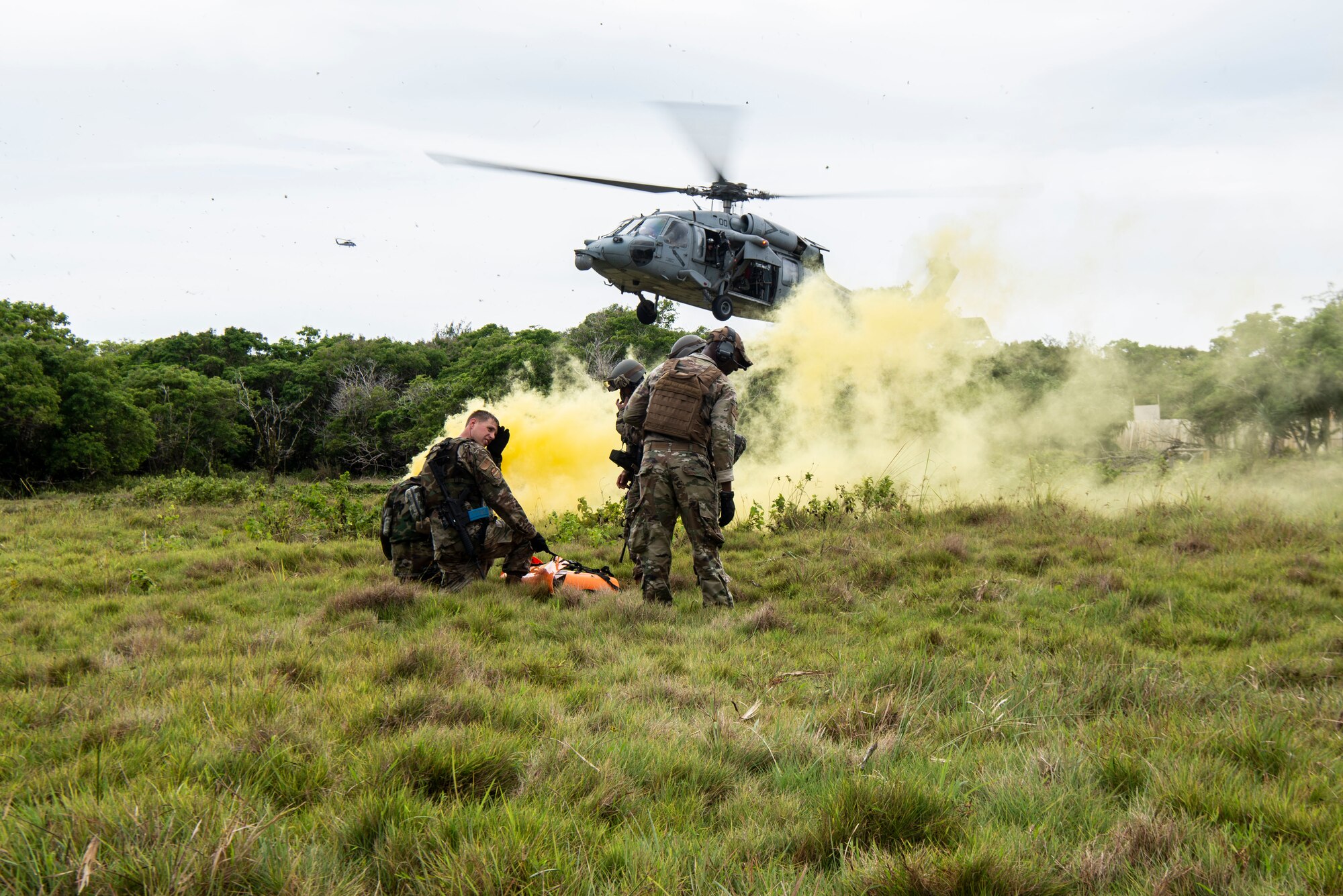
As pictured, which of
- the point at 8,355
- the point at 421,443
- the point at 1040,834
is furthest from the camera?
the point at 8,355

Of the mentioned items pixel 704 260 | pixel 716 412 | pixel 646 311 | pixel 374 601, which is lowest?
pixel 374 601

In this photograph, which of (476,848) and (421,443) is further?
(421,443)

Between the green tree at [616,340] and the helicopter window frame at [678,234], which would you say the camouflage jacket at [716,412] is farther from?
the green tree at [616,340]

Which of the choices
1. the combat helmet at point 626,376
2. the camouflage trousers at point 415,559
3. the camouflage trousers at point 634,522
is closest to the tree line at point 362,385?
the combat helmet at point 626,376

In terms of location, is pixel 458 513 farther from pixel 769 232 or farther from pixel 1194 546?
pixel 769 232

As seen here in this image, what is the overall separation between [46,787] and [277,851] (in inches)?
45.9

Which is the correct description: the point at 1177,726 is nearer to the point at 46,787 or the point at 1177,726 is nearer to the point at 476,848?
the point at 476,848

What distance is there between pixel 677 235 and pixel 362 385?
876 inches

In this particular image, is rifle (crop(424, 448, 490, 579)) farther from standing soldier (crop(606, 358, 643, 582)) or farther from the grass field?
standing soldier (crop(606, 358, 643, 582))

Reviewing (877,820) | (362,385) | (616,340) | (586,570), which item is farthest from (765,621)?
(362,385)

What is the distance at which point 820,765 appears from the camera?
3305mm

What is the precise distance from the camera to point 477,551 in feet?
23.7

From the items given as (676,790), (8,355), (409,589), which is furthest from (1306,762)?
(8,355)

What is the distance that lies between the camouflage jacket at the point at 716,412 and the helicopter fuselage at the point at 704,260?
7630mm
